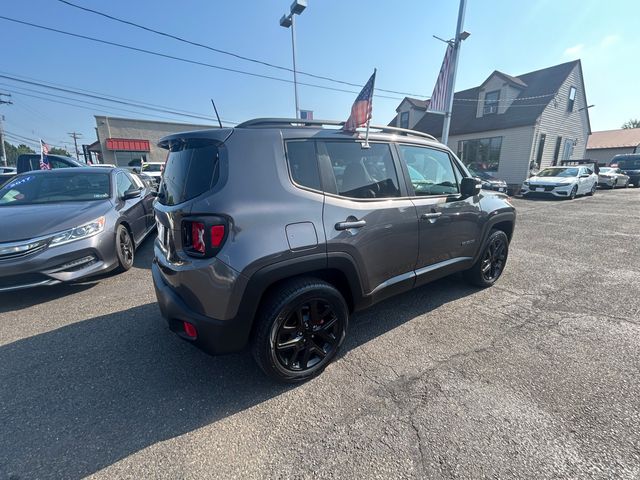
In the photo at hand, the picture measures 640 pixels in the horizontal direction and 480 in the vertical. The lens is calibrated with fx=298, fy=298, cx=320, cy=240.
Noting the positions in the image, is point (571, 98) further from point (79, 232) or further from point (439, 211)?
point (79, 232)

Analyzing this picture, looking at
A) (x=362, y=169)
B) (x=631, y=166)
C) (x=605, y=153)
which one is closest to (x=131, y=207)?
(x=362, y=169)

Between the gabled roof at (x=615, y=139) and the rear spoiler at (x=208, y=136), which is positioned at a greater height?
the gabled roof at (x=615, y=139)

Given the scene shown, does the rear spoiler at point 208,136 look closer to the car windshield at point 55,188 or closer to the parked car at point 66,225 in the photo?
the parked car at point 66,225

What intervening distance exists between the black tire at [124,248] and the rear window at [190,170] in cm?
240

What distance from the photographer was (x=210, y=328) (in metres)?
Result: 1.96

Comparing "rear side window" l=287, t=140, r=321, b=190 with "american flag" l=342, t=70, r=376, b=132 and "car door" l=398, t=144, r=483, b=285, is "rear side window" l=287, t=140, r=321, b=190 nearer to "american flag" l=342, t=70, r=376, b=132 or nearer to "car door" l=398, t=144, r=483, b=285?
"american flag" l=342, t=70, r=376, b=132

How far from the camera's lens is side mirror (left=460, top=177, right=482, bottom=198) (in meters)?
3.22

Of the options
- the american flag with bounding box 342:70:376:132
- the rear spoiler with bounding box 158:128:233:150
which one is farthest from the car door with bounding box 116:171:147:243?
the american flag with bounding box 342:70:376:132

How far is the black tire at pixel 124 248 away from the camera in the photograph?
4203 millimetres

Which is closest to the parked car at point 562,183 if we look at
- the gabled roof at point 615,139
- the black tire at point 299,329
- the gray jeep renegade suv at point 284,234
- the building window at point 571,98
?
the building window at point 571,98

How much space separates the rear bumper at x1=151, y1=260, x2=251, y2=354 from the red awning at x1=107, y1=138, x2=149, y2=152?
34.3 m

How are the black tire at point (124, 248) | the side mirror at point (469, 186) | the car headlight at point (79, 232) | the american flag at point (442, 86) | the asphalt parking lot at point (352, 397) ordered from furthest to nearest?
the american flag at point (442, 86)
the black tire at point (124, 248)
the car headlight at point (79, 232)
the side mirror at point (469, 186)
the asphalt parking lot at point (352, 397)

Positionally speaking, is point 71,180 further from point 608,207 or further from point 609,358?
point 608,207

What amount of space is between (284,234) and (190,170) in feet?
2.70
